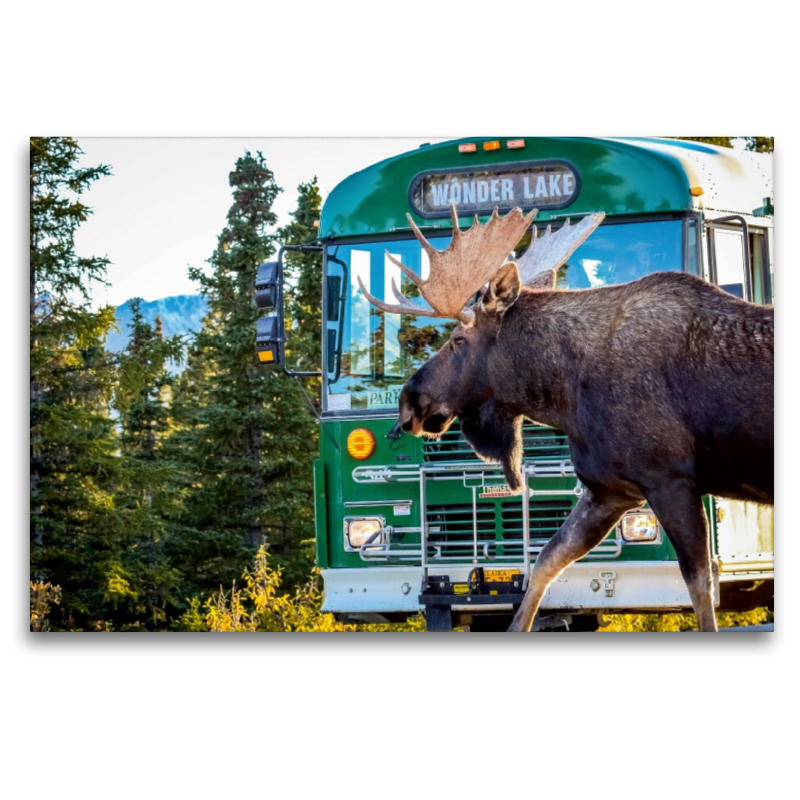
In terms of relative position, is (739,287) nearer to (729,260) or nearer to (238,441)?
(729,260)

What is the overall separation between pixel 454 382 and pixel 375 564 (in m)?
1.30

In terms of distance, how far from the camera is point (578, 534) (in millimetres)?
5160

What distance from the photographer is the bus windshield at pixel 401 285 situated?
5.93 meters

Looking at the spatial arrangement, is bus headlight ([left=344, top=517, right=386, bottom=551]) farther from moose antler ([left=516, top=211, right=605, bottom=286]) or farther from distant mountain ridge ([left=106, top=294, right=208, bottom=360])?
distant mountain ridge ([left=106, top=294, right=208, bottom=360])

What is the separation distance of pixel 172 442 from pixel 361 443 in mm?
2872

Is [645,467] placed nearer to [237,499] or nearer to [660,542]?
[660,542]

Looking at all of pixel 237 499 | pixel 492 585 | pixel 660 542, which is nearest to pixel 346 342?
pixel 492 585

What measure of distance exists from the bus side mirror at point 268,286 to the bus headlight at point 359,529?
42.6 inches

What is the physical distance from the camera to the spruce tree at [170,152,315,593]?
848 centimetres

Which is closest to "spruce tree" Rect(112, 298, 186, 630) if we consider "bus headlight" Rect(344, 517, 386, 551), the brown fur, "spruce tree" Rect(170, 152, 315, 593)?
"spruce tree" Rect(170, 152, 315, 593)

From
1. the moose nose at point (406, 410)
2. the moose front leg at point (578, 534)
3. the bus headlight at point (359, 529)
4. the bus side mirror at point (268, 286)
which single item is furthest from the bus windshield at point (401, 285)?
the moose front leg at point (578, 534)

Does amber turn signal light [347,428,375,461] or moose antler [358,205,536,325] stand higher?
moose antler [358,205,536,325]

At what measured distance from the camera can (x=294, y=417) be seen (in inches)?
383

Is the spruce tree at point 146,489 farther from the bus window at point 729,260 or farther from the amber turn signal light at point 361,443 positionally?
the bus window at point 729,260
